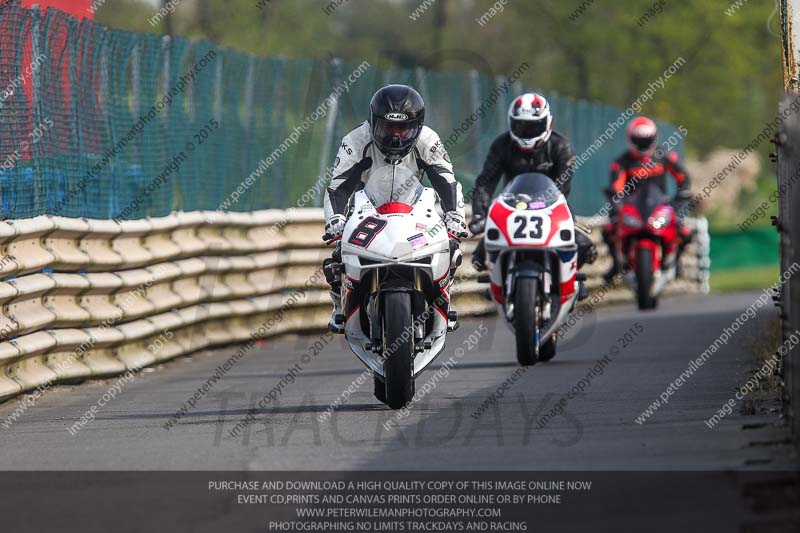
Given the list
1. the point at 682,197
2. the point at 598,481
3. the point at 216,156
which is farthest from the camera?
the point at 682,197

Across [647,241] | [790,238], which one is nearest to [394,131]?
[790,238]

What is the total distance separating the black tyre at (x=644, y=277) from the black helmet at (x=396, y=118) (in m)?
8.89

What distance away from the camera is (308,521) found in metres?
6.16

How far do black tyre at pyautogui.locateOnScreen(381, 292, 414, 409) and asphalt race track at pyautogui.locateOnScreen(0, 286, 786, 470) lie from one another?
0.53ft

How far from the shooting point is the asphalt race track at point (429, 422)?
764 centimetres

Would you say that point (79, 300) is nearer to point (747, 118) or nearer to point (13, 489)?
point (13, 489)

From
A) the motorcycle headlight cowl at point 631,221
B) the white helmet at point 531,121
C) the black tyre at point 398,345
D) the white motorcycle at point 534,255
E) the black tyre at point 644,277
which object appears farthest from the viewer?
the motorcycle headlight cowl at point 631,221

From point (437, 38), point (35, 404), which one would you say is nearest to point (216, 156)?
point (35, 404)

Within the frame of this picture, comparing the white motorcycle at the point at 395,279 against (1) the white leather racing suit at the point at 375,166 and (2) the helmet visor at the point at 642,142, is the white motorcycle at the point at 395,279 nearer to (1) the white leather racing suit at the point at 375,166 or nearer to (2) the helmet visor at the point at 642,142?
(1) the white leather racing suit at the point at 375,166

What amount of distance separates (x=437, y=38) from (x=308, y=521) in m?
55.5

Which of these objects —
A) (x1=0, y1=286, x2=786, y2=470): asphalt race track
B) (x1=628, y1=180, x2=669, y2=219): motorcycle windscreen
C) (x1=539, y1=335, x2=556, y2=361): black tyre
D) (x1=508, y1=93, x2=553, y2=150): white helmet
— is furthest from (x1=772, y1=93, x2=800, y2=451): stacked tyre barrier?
(x1=628, y1=180, x2=669, y2=219): motorcycle windscreen

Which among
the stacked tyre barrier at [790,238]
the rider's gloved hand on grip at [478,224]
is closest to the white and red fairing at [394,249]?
the stacked tyre barrier at [790,238]

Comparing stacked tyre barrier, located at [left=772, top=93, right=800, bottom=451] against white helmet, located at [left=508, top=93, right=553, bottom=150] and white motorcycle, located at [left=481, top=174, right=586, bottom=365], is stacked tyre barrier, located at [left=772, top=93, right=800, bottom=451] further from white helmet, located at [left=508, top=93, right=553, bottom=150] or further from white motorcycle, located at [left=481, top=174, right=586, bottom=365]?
white helmet, located at [left=508, top=93, right=553, bottom=150]

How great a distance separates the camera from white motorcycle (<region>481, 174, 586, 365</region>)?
12430 millimetres
